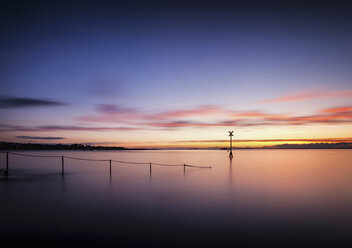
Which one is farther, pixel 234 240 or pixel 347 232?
pixel 347 232

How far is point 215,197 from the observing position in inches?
812

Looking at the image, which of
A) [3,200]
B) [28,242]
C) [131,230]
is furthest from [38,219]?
[3,200]

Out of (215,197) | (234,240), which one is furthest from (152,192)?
(234,240)

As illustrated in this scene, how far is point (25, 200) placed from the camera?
17641mm

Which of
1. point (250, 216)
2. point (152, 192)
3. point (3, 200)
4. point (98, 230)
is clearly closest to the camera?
point (98, 230)

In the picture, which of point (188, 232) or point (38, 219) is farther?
point (38, 219)

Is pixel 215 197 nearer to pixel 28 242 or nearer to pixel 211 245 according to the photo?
pixel 211 245

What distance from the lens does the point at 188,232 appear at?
11422 mm

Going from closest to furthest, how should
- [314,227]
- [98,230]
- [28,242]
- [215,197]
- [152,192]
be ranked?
[28,242]
[98,230]
[314,227]
[215,197]
[152,192]

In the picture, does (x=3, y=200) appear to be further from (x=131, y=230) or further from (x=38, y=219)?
(x=131, y=230)

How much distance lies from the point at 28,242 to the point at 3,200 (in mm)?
10110

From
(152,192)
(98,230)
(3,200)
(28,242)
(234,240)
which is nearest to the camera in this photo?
(28,242)

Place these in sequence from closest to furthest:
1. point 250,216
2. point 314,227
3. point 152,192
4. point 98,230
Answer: point 98,230
point 314,227
point 250,216
point 152,192

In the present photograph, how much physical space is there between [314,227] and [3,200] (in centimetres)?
1969
